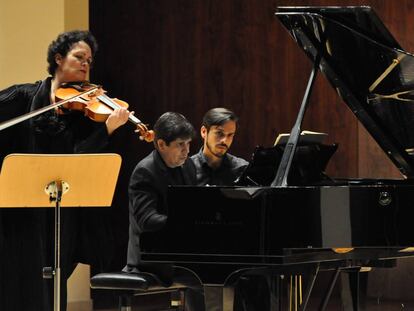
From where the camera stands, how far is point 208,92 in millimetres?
6816

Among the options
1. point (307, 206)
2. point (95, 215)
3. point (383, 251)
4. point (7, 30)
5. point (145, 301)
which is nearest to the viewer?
point (307, 206)

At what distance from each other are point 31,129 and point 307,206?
1267 millimetres

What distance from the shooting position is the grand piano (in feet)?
11.0

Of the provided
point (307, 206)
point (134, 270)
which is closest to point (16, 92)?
point (134, 270)

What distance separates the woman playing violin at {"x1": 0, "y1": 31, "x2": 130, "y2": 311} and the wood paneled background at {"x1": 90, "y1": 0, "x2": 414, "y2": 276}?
8.60 feet

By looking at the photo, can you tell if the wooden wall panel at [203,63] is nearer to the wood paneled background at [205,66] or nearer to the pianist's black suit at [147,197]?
the wood paneled background at [205,66]

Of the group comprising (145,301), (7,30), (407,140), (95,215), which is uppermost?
(7,30)

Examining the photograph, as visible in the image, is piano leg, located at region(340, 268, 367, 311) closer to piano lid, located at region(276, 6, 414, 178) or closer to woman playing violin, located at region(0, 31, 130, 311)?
piano lid, located at region(276, 6, 414, 178)

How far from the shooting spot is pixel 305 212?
3402mm

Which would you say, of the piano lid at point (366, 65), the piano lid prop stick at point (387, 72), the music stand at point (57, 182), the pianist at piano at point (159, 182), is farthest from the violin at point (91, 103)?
the piano lid prop stick at point (387, 72)

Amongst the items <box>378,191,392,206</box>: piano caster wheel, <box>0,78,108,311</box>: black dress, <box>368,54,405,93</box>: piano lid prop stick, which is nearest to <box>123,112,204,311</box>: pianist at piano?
<box>0,78,108,311</box>: black dress

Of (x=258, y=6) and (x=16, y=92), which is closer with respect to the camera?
(x=16, y=92)

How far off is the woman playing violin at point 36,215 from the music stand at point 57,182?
44 centimetres

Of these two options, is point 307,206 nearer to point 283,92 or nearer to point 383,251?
point 383,251
